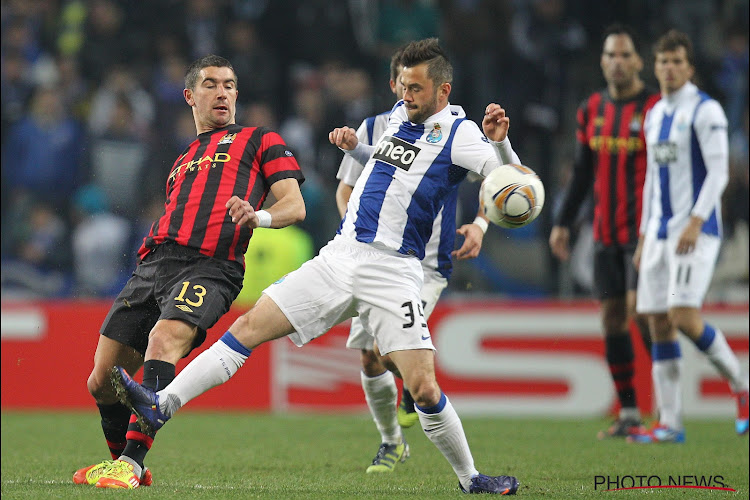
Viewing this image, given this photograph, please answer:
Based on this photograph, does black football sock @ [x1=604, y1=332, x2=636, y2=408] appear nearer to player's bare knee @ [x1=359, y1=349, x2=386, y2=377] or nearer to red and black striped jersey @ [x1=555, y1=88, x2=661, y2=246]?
red and black striped jersey @ [x1=555, y1=88, x2=661, y2=246]

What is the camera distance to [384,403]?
19.4 feet

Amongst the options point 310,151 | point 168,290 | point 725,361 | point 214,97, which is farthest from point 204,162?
point 310,151

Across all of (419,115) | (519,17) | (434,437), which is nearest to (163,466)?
(434,437)

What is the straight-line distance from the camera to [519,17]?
A: 11.8m

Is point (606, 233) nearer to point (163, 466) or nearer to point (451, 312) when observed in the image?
point (451, 312)

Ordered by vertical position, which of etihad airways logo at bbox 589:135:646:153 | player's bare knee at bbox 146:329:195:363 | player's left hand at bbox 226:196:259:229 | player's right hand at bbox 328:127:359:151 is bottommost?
player's bare knee at bbox 146:329:195:363

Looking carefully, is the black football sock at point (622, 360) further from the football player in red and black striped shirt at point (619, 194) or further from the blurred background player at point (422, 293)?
the blurred background player at point (422, 293)

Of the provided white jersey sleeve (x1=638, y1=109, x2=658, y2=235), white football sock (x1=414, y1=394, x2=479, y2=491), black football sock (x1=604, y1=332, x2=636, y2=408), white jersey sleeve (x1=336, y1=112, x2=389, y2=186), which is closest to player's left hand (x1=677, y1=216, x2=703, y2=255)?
white jersey sleeve (x1=638, y1=109, x2=658, y2=235)

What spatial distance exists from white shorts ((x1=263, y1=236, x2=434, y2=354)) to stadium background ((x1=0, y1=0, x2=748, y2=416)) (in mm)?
3198

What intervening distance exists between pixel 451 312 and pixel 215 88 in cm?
449

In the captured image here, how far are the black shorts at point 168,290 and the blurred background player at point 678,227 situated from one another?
3248 millimetres

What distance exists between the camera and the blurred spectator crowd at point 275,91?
991 cm

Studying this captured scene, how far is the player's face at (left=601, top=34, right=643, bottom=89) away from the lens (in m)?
7.37

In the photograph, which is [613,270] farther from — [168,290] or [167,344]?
[167,344]
